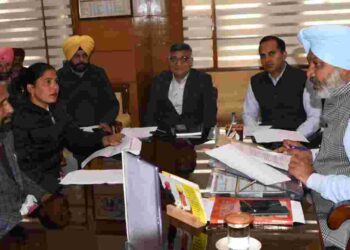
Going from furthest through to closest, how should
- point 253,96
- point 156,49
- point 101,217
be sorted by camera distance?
point 156,49, point 253,96, point 101,217

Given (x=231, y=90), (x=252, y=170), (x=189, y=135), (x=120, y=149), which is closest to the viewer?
(x=252, y=170)

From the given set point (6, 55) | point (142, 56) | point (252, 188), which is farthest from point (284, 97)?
point (6, 55)

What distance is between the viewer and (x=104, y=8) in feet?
15.0

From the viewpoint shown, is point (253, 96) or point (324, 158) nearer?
point (324, 158)

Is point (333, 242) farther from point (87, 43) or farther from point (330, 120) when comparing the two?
point (87, 43)

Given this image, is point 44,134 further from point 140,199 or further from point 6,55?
point 6,55

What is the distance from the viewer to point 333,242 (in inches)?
69.0

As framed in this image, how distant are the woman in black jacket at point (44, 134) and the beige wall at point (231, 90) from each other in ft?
8.35

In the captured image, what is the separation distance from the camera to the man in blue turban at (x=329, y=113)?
1.78 metres

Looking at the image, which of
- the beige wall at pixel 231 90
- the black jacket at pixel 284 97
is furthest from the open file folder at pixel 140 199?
the beige wall at pixel 231 90

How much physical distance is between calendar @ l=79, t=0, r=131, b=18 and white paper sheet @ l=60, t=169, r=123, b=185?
279 centimetres

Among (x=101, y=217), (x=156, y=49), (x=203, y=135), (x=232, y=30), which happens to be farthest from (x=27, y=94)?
(x=232, y=30)

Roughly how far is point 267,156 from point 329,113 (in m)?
0.32

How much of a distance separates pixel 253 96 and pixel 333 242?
1.90m
